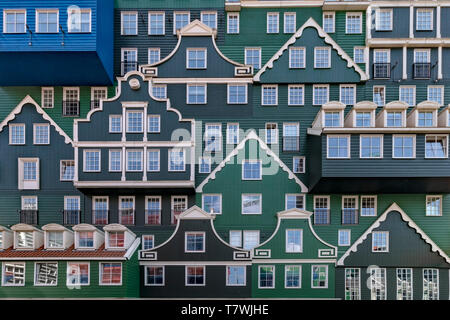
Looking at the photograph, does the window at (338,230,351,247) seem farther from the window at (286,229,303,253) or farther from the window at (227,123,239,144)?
the window at (227,123,239,144)

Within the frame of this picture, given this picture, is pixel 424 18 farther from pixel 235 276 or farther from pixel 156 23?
pixel 235 276

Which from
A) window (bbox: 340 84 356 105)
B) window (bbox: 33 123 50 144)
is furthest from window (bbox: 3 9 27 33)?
window (bbox: 340 84 356 105)

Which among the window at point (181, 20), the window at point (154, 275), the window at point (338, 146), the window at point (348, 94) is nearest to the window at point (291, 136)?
the window at point (338, 146)

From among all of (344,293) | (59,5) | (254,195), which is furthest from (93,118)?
(344,293)

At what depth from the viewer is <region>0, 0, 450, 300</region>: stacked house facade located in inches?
→ 795

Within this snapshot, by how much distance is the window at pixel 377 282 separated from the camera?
70.1 feet

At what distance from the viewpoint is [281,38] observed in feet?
77.7

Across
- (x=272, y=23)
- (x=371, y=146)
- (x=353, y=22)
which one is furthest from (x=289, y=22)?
(x=371, y=146)

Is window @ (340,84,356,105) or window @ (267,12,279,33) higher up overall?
window @ (267,12,279,33)

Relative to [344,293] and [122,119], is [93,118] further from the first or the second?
[344,293]

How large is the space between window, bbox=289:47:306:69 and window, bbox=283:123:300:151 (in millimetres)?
4315

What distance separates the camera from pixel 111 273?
1900 cm

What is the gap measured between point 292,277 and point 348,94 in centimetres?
1360

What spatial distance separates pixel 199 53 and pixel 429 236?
20811 mm
